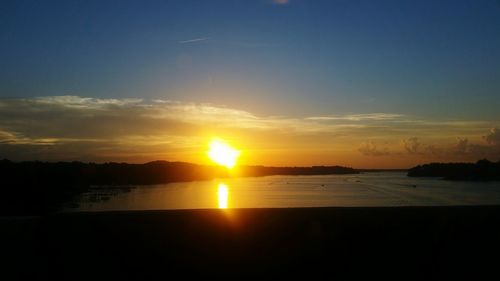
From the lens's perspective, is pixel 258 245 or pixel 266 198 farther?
pixel 266 198

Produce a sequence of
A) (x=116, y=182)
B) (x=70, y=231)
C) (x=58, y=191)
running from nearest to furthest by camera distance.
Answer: (x=70, y=231) < (x=58, y=191) < (x=116, y=182)

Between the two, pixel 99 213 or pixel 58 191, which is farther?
pixel 58 191

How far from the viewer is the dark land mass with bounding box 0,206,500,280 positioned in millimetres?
4539

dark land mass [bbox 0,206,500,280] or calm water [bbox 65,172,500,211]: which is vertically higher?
dark land mass [bbox 0,206,500,280]

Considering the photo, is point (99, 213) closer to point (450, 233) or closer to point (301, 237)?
A: point (301, 237)

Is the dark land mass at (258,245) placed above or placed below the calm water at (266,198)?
above

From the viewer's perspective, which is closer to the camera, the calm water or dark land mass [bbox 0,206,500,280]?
dark land mass [bbox 0,206,500,280]

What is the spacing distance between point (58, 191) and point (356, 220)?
69355 millimetres

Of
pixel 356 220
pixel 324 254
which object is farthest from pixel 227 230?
pixel 356 220

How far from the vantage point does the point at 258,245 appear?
477 centimetres

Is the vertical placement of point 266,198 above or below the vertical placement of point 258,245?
below

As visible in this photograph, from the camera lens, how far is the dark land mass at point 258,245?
4.54m

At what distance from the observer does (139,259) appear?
466cm

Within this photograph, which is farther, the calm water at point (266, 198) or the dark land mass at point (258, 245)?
the calm water at point (266, 198)
